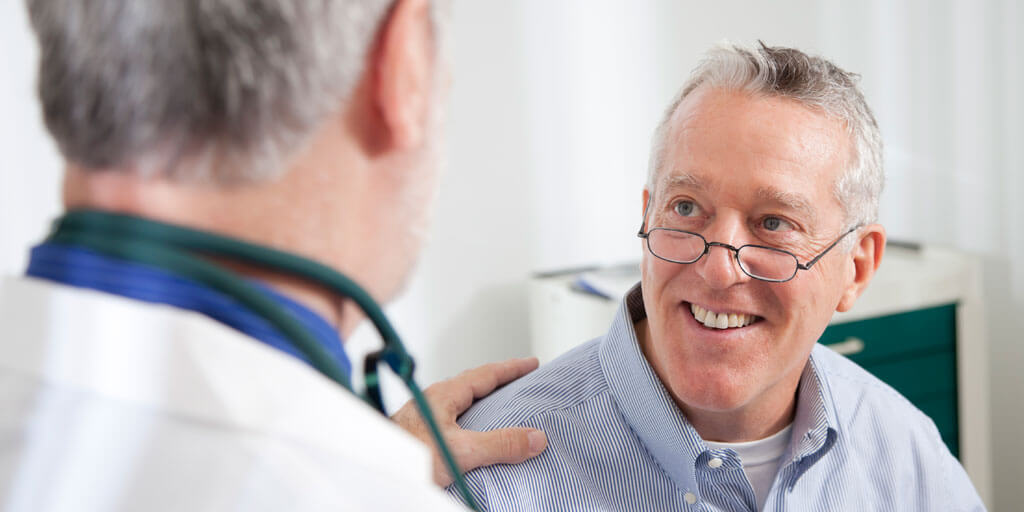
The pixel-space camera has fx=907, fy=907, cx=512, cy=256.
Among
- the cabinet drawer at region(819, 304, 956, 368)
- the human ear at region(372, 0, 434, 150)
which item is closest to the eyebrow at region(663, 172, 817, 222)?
the human ear at region(372, 0, 434, 150)

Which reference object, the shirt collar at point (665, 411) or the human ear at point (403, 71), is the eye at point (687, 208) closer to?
Result: the shirt collar at point (665, 411)

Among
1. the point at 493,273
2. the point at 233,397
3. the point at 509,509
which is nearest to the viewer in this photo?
the point at 233,397

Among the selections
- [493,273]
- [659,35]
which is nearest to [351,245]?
[493,273]

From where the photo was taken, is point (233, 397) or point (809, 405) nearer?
point (233, 397)

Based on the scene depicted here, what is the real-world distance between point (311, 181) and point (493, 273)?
1.50 meters

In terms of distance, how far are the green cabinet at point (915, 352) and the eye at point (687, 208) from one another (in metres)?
0.85

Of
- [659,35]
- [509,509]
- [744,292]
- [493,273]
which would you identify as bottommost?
[493,273]

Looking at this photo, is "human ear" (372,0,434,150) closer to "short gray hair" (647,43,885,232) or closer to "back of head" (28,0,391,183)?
"back of head" (28,0,391,183)

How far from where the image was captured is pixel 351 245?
0.57 meters

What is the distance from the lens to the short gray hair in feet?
3.70

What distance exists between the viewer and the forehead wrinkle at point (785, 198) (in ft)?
3.60

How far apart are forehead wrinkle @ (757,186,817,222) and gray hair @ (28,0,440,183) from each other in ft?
2.29

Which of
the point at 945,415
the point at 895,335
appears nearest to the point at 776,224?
the point at 895,335

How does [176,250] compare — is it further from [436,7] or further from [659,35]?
[659,35]
